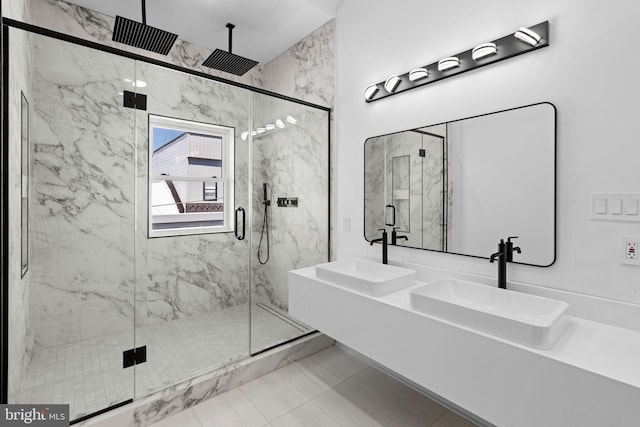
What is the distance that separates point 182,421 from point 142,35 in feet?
8.41

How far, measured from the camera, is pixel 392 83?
7.32 feet

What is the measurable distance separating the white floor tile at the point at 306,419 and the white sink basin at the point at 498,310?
98 centimetres

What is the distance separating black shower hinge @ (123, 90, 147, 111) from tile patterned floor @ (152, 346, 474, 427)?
1.92 meters

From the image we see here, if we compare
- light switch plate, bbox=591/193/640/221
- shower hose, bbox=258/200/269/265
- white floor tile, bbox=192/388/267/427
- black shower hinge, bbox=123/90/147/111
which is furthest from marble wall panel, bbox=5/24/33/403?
light switch plate, bbox=591/193/640/221

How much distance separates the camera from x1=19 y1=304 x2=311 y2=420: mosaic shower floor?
175cm

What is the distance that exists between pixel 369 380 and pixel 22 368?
2.10 meters

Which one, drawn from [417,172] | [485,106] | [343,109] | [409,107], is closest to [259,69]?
[343,109]

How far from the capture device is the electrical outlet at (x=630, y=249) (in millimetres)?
1350

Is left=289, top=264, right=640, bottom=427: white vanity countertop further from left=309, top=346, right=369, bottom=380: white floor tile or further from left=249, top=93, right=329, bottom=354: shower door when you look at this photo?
left=249, top=93, right=329, bottom=354: shower door

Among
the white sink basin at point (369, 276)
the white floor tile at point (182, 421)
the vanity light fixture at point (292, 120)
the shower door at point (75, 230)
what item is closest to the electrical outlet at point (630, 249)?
the white sink basin at point (369, 276)

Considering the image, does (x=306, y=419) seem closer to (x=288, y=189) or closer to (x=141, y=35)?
(x=288, y=189)

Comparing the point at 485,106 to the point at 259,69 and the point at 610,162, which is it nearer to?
the point at 610,162

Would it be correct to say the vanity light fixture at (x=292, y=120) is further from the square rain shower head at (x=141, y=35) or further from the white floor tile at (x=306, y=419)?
the white floor tile at (x=306, y=419)

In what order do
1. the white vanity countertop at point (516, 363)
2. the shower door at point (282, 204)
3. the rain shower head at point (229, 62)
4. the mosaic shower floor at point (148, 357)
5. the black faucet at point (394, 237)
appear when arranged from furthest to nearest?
the rain shower head at point (229, 62) < the shower door at point (282, 204) < the black faucet at point (394, 237) < the mosaic shower floor at point (148, 357) < the white vanity countertop at point (516, 363)
